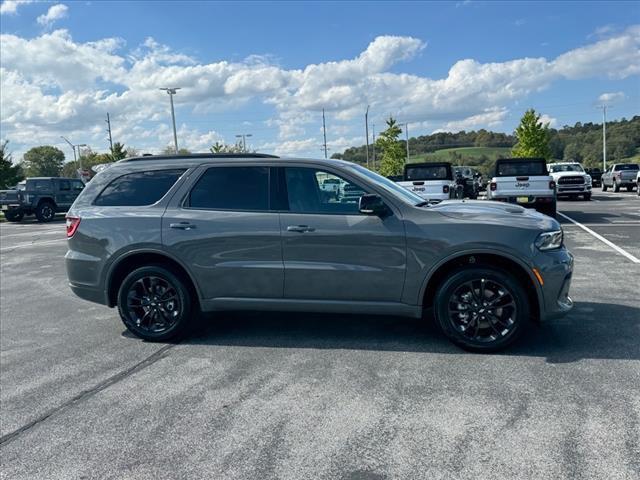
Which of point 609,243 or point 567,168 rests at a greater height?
point 567,168

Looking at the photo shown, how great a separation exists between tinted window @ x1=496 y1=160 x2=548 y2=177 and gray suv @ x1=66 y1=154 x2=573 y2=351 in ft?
39.1

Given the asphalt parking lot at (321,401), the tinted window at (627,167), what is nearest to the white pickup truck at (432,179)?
the asphalt parking lot at (321,401)

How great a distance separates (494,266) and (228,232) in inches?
96.1

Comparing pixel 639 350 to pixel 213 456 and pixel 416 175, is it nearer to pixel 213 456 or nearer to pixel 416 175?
pixel 213 456

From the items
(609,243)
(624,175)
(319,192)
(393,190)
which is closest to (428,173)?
(609,243)

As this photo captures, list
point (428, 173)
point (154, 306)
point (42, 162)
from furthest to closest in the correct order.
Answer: point (42, 162), point (428, 173), point (154, 306)

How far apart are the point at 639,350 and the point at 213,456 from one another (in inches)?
145

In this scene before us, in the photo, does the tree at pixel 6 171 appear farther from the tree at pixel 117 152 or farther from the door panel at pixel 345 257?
the door panel at pixel 345 257

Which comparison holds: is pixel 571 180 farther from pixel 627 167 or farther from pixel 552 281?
pixel 552 281

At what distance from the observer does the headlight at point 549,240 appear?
4477 millimetres

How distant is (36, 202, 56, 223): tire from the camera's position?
2497cm

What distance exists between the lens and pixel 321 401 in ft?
12.4

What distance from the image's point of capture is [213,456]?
3.11 m

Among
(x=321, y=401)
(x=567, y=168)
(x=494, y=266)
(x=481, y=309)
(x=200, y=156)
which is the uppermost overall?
(x=200, y=156)
